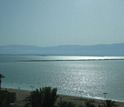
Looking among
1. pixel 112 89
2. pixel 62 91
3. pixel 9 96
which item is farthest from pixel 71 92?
pixel 9 96

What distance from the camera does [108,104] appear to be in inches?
921

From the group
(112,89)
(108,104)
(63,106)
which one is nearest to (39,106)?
(63,106)

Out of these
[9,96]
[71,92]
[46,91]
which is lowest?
[71,92]

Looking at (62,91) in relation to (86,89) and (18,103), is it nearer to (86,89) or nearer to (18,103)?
(86,89)

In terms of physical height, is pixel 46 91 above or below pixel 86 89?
above

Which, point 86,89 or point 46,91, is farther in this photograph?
point 86,89

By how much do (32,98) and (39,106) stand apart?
3.71 feet

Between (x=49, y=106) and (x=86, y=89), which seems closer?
(x=49, y=106)

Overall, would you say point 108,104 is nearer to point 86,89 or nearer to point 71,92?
point 71,92

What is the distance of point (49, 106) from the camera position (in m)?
22.0

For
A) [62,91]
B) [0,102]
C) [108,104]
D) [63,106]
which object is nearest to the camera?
[0,102]

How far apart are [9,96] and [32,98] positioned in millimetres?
7940

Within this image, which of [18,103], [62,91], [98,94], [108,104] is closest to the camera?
[108,104]

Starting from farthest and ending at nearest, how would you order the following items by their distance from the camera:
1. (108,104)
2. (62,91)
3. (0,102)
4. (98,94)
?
(62,91) → (98,94) → (108,104) → (0,102)
